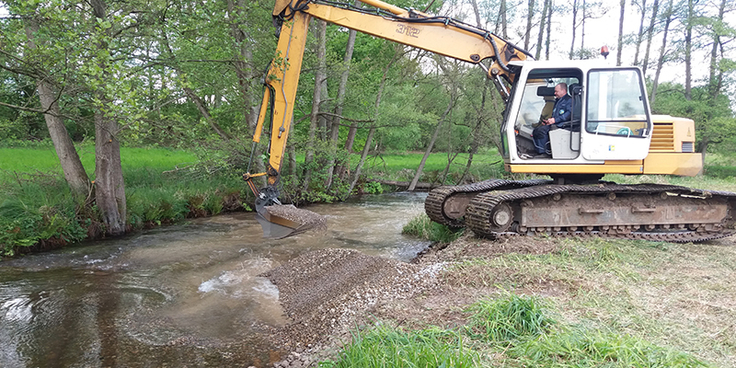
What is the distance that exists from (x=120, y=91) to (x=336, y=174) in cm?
1099

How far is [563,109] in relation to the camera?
6.85 meters

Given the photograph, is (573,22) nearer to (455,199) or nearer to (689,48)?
(689,48)

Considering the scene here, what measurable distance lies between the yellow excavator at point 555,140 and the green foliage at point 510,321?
295cm

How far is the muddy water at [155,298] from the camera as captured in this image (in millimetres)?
4121

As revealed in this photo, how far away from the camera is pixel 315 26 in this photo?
560 inches

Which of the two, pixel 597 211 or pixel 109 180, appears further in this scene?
pixel 109 180

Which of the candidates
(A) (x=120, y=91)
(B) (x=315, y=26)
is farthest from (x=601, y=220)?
(B) (x=315, y=26)

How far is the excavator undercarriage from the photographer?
22.0ft

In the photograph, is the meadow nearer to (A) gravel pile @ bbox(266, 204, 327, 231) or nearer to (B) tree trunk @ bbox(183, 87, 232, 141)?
(B) tree trunk @ bbox(183, 87, 232, 141)

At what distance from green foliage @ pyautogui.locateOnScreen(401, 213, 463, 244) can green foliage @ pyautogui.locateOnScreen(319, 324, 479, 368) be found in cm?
480

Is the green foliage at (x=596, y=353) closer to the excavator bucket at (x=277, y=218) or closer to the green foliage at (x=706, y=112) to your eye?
the excavator bucket at (x=277, y=218)

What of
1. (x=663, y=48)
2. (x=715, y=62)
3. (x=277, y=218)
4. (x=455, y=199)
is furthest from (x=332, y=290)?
(x=715, y=62)

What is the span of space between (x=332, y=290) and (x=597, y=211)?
4.46 meters

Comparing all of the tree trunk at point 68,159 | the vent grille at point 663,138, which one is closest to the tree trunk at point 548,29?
the vent grille at point 663,138
